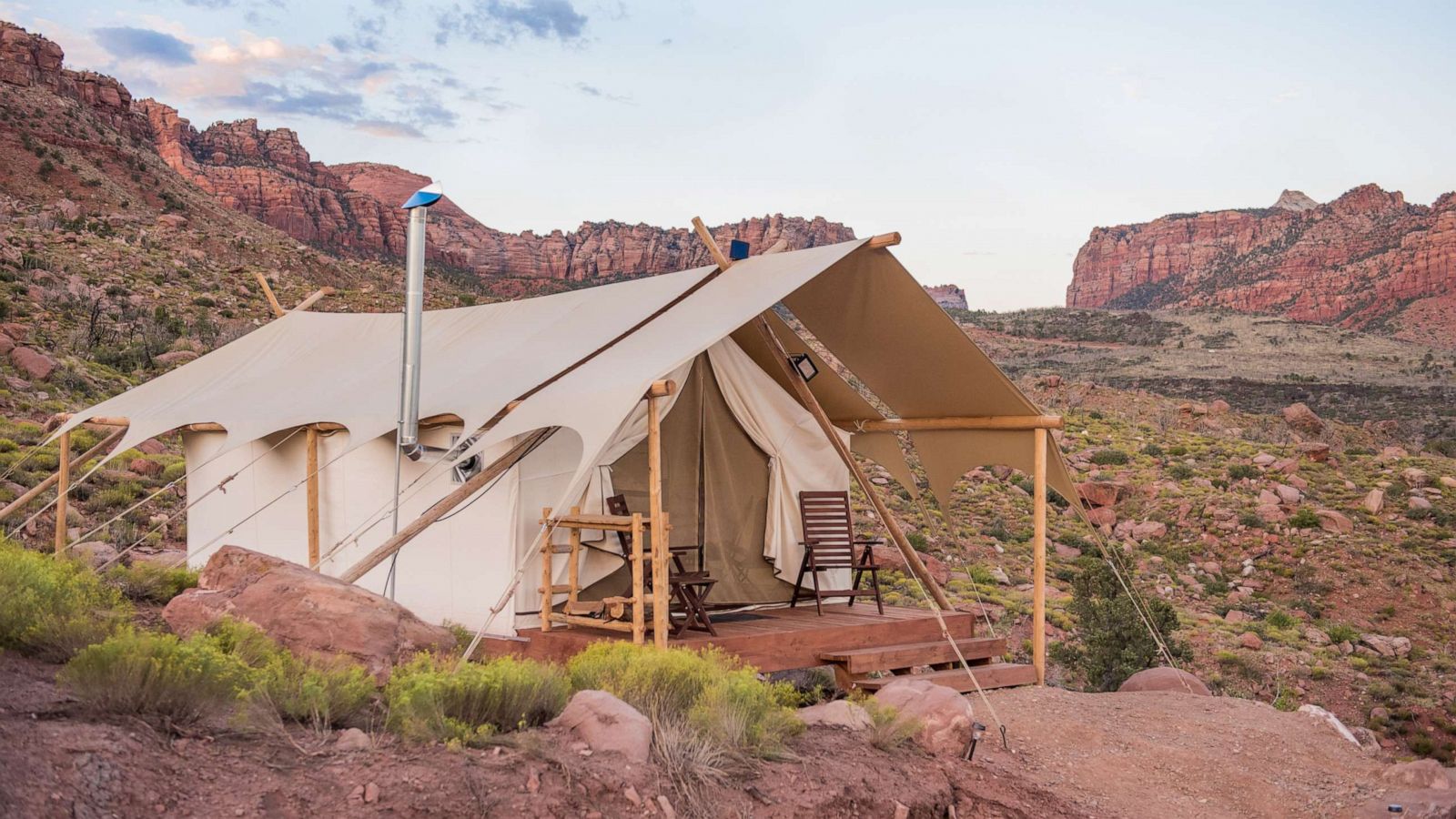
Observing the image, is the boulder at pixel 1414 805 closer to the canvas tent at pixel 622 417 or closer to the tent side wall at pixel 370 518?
the canvas tent at pixel 622 417

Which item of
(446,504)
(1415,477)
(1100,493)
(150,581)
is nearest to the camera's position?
(446,504)

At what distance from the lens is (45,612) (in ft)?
15.0

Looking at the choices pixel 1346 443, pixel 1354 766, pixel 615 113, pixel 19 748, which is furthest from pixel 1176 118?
pixel 19 748

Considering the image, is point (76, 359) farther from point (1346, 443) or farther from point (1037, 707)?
point (1346, 443)

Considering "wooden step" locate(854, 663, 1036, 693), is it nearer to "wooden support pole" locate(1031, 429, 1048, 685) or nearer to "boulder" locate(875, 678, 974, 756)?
"wooden support pole" locate(1031, 429, 1048, 685)

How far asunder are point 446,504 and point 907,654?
115 inches

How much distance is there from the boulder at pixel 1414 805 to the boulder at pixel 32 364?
1893 centimetres

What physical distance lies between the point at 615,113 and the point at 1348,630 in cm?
1394

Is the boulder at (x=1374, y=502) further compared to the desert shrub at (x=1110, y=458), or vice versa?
the desert shrub at (x=1110, y=458)

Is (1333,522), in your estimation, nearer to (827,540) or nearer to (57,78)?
(827,540)

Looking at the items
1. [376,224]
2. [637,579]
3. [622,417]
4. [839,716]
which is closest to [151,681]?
[622,417]

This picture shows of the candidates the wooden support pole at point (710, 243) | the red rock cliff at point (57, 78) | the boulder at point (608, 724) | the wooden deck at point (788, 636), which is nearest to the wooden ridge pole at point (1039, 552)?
the wooden deck at point (788, 636)

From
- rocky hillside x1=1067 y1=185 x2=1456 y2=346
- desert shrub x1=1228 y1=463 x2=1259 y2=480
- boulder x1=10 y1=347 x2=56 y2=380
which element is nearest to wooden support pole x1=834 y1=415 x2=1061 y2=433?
desert shrub x1=1228 y1=463 x2=1259 y2=480

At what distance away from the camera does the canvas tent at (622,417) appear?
22.3ft
